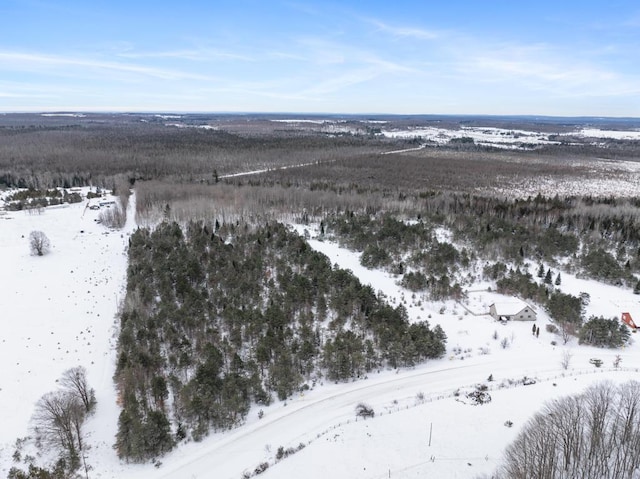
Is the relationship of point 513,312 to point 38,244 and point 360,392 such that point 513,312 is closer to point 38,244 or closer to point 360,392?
point 360,392

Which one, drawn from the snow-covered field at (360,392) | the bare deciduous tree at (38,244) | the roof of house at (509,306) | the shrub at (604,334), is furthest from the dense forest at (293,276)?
the bare deciduous tree at (38,244)

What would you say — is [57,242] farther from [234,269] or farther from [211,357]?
[211,357]

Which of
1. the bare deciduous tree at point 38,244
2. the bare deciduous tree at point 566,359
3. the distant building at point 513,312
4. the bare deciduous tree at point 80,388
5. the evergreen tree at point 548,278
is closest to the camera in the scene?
the bare deciduous tree at point 80,388

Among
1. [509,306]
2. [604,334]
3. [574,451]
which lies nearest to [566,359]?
[604,334]

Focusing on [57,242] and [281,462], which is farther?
→ [57,242]

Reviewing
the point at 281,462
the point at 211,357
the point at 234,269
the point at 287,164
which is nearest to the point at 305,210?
the point at 234,269

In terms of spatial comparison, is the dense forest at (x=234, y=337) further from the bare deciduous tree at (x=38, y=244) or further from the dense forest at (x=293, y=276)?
the bare deciduous tree at (x=38, y=244)

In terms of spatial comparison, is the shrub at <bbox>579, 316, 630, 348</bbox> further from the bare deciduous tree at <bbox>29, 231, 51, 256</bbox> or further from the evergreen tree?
the bare deciduous tree at <bbox>29, 231, 51, 256</bbox>
